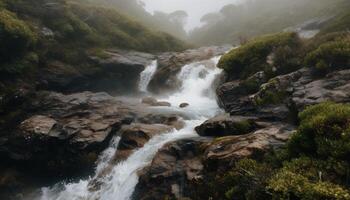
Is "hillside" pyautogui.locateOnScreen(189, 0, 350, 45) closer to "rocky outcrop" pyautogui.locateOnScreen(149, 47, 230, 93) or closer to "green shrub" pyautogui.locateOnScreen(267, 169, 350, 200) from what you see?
"rocky outcrop" pyautogui.locateOnScreen(149, 47, 230, 93)

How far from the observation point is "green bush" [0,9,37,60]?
28.9 m

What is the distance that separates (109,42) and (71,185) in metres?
28.1

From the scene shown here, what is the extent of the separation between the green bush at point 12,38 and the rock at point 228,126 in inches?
784

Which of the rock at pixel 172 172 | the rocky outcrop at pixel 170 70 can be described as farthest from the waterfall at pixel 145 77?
the rock at pixel 172 172

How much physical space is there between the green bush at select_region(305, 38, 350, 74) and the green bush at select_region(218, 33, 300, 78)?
4360 mm

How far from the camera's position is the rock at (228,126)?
17.1 meters

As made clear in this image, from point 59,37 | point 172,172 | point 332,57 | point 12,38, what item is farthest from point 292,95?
point 59,37

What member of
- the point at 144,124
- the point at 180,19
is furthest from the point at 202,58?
the point at 180,19

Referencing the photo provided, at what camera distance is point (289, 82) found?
64.3 ft

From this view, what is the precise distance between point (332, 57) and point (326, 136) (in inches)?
390

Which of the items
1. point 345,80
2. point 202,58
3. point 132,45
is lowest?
point 345,80

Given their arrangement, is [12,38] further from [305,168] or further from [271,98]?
[305,168]

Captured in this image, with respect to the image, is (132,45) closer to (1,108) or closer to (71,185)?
(1,108)

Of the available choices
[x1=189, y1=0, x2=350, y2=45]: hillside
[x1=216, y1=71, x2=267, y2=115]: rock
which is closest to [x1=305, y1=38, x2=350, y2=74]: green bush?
[x1=216, y1=71, x2=267, y2=115]: rock
